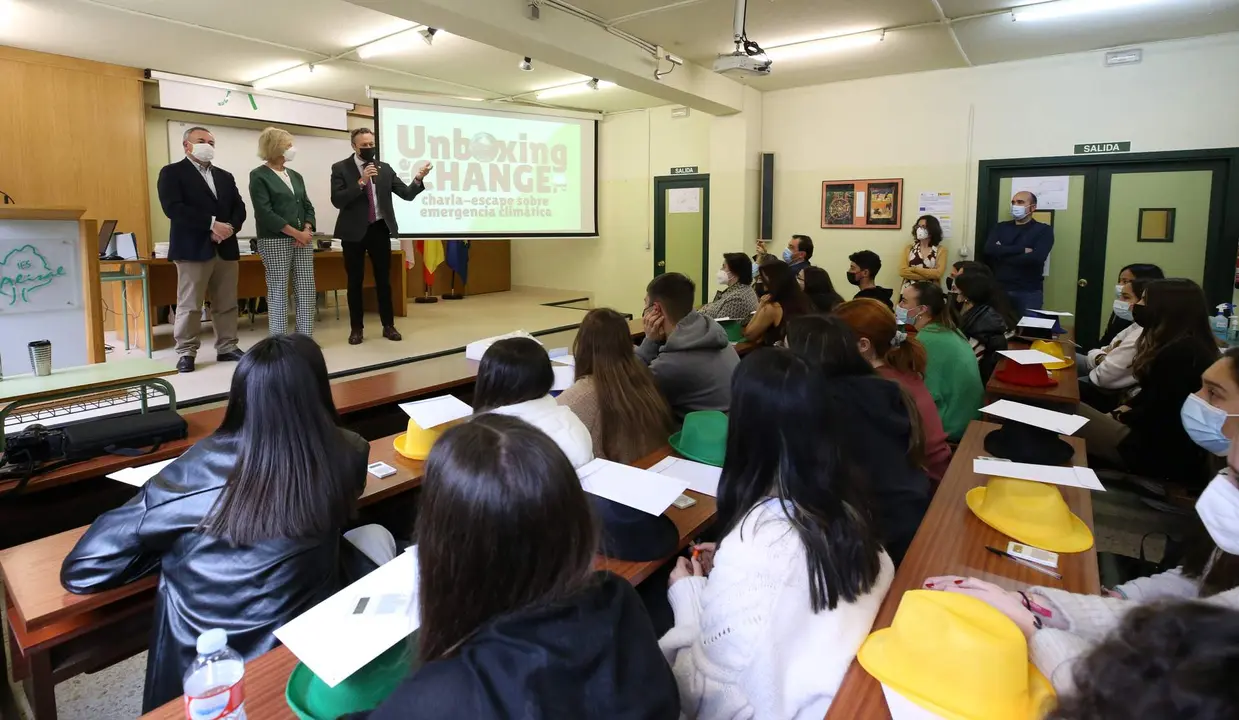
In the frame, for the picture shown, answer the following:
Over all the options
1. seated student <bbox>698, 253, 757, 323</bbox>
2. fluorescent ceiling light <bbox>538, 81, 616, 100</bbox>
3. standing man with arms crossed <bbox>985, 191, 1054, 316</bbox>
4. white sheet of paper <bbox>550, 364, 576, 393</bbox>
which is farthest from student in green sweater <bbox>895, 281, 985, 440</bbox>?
fluorescent ceiling light <bbox>538, 81, 616, 100</bbox>

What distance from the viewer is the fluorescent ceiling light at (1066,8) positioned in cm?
445

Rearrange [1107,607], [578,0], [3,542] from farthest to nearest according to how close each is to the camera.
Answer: [578,0], [3,542], [1107,607]

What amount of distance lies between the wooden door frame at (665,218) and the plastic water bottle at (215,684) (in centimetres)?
662

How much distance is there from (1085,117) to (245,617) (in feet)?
21.3

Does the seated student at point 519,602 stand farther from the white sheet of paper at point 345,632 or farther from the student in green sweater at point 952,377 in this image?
the student in green sweater at point 952,377

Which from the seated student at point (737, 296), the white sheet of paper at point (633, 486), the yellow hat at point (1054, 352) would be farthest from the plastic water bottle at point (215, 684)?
the seated student at point (737, 296)

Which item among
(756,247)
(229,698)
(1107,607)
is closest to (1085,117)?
(756,247)

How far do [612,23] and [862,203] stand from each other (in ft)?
9.79

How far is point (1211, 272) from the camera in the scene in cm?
525

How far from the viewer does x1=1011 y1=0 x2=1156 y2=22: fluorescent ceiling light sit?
14.6 feet

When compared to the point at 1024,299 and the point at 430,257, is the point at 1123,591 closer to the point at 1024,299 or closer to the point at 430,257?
the point at 1024,299

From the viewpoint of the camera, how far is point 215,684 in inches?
40.1

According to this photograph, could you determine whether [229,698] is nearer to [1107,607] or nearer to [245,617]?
[245,617]

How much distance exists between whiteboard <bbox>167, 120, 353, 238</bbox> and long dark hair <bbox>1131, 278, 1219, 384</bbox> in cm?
689
